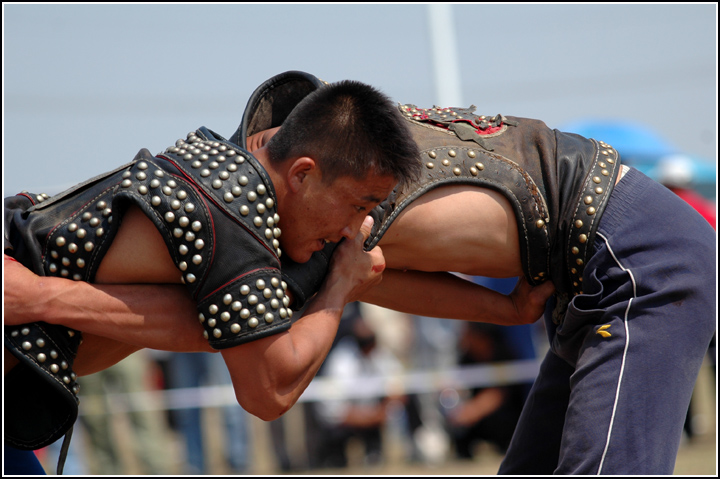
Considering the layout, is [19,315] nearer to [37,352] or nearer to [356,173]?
[37,352]

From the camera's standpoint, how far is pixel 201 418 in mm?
8016

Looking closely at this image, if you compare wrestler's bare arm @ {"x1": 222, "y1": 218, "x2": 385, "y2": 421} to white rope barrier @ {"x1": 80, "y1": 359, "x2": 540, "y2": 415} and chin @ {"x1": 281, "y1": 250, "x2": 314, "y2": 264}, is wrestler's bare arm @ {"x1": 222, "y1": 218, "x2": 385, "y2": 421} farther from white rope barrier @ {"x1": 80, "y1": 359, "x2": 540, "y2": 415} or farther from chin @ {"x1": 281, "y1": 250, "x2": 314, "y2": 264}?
white rope barrier @ {"x1": 80, "y1": 359, "x2": 540, "y2": 415}

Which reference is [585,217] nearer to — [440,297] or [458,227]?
[458,227]

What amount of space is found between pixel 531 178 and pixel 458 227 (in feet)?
0.99

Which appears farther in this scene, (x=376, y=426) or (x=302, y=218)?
(x=376, y=426)

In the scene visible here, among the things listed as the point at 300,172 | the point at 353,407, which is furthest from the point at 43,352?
the point at 353,407

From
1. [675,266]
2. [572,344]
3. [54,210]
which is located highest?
[54,210]

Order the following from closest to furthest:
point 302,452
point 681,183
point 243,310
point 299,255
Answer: point 243,310, point 299,255, point 681,183, point 302,452

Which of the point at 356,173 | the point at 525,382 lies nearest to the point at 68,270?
the point at 356,173

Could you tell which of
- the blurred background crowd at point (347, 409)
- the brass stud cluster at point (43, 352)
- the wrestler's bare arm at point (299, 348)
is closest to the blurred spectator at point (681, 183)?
the blurred background crowd at point (347, 409)

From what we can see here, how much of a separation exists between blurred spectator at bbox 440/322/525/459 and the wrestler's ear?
5.66 metres

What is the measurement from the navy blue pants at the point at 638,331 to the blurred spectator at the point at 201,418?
235 inches

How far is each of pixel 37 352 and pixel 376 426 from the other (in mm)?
6394

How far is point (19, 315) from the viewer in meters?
2.29
